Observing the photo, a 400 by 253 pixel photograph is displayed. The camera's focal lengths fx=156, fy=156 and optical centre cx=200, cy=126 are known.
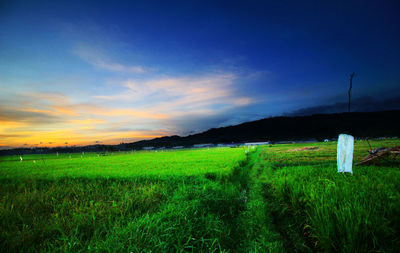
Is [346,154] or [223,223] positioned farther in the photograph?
[346,154]

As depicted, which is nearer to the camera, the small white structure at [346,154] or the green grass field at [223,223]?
the green grass field at [223,223]

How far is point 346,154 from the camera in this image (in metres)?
5.88

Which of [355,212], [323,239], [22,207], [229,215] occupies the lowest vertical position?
[229,215]

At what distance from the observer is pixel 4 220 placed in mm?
3594

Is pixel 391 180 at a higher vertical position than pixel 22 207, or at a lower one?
higher

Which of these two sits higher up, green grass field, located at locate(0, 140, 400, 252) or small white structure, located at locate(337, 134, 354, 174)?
small white structure, located at locate(337, 134, 354, 174)

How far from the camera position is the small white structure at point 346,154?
581 centimetres

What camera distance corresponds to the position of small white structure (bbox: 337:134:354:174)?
19.1 feet

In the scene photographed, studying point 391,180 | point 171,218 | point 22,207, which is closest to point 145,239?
point 171,218

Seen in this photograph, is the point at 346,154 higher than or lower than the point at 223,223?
higher

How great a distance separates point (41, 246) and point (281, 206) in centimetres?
576

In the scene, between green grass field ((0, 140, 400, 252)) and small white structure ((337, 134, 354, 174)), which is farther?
small white structure ((337, 134, 354, 174))

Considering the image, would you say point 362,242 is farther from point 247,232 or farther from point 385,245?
point 247,232

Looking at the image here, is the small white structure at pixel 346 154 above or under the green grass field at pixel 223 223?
above
